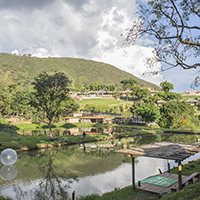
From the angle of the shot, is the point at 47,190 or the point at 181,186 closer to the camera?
the point at 181,186

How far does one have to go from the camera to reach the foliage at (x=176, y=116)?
57.8 meters

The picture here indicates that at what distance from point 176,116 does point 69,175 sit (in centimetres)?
5276

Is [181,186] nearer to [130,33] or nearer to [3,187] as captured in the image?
[130,33]

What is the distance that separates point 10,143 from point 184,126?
4984 centimetres

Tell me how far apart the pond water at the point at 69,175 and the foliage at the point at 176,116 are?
42.3 meters

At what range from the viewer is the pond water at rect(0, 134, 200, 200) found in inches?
447

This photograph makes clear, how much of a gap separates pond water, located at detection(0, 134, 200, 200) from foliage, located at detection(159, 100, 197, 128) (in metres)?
42.3

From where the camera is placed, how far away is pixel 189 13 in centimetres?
1080

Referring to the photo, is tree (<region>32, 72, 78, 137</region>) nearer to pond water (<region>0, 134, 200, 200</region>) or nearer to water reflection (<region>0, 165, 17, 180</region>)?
pond water (<region>0, 134, 200, 200</region>)

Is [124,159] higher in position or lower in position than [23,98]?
lower

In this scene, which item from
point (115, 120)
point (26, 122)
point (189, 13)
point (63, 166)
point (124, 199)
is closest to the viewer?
point (124, 199)

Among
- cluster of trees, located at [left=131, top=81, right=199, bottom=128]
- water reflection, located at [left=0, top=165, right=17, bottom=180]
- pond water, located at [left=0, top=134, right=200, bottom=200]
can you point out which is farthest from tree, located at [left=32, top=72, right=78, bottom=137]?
cluster of trees, located at [left=131, top=81, right=199, bottom=128]

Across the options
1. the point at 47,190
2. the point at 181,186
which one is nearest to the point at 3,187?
the point at 47,190

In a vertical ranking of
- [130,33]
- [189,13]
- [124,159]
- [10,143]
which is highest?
[189,13]
